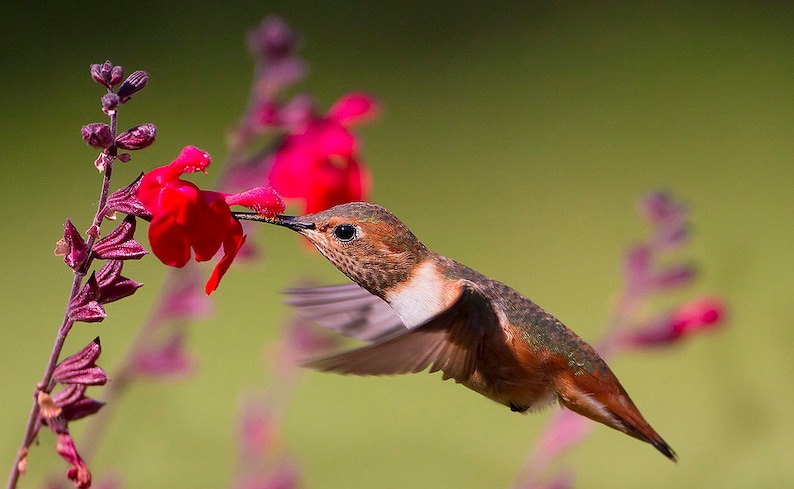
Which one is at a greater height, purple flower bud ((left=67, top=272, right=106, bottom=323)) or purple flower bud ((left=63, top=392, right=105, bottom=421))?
purple flower bud ((left=67, top=272, right=106, bottom=323))

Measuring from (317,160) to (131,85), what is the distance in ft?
1.28

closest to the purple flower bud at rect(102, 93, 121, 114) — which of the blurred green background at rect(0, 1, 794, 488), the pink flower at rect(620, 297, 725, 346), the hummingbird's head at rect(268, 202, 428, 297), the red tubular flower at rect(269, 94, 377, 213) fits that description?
the hummingbird's head at rect(268, 202, 428, 297)

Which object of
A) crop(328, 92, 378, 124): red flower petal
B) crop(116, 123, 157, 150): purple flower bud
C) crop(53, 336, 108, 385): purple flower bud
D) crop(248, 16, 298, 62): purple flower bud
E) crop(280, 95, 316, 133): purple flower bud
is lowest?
crop(53, 336, 108, 385): purple flower bud

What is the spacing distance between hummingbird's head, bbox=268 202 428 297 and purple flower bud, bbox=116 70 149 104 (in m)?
0.19

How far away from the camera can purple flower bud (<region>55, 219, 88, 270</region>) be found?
58cm

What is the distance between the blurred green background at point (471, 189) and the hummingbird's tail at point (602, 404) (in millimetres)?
991

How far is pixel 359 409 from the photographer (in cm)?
239

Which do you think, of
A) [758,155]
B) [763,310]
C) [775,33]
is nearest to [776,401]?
[763,310]

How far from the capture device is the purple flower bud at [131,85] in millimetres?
603

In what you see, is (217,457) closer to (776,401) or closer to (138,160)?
(138,160)

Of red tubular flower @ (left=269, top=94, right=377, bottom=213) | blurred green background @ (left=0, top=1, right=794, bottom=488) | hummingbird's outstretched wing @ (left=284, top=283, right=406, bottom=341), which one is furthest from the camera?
blurred green background @ (left=0, top=1, right=794, bottom=488)

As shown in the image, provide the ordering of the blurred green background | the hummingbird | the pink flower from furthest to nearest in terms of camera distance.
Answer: the blurred green background → the pink flower → the hummingbird

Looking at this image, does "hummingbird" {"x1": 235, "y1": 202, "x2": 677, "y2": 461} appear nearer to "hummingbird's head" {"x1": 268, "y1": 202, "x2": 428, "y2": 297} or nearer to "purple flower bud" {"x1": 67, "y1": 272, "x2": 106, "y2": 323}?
"hummingbird's head" {"x1": 268, "y1": 202, "x2": 428, "y2": 297}

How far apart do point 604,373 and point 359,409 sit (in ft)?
5.13
